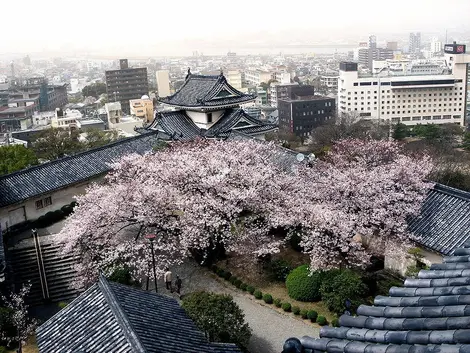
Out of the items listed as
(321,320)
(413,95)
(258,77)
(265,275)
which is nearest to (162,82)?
(258,77)

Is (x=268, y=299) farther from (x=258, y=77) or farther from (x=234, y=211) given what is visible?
(x=258, y=77)

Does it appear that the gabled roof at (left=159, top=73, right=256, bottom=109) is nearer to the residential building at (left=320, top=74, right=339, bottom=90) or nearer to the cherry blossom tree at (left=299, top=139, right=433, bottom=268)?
the cherry blossom tree at (left=299, top=139, right=433, bottom=268)

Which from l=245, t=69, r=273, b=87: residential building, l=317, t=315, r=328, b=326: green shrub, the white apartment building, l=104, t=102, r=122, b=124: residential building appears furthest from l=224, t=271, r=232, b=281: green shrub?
l=245, t=69, r=273, b=87: residential building

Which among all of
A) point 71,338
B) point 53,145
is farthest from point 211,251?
point 53,145

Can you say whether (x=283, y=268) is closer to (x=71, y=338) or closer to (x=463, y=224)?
(x=463, y=224)

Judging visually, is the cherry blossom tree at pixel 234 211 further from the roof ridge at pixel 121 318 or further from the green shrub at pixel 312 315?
the roof ridge at pixel 121 318

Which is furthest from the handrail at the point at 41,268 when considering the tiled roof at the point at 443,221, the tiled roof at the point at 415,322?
the tiled roof at the point at 415,322
